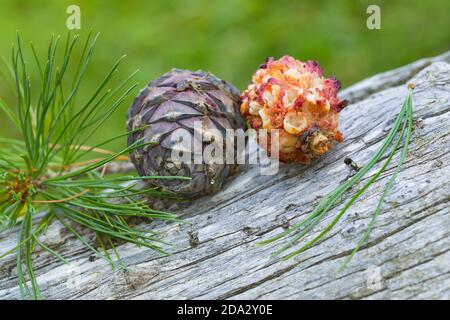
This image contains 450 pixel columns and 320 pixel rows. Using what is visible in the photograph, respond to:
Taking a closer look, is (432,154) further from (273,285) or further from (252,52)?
(252,52)

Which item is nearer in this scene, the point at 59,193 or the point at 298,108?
the point at 298,108

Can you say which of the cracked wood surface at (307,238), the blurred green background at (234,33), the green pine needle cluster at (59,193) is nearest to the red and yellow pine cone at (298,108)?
the cracked wood surface at (307,238)

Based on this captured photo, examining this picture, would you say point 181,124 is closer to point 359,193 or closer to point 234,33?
point 359,193

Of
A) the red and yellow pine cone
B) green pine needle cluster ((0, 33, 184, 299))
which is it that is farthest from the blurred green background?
the red and yellow pine cone

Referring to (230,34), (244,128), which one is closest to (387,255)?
(244,128)

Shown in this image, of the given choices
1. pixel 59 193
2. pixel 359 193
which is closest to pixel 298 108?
pixel 359 193

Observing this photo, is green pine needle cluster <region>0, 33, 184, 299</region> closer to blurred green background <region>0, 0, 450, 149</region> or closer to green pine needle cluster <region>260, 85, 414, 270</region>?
green pine needle cluster <region>260, 85, 414, 270</region>
